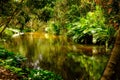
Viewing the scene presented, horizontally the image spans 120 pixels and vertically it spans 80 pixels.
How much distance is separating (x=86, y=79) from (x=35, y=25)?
51.7 metres

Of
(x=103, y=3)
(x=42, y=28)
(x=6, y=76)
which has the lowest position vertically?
(x=42, y=28)

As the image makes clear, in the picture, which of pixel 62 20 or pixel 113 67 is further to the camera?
pixel 62 20

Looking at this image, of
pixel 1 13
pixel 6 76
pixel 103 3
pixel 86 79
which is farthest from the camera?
pixel 103 3

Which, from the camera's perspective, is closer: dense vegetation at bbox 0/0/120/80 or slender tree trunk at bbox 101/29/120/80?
slender tree trunk at bbox 101/29/120/80

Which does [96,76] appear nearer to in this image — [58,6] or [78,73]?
[78,73]

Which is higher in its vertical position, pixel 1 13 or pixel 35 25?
pixel 1 13

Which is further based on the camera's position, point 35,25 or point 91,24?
point 35,25

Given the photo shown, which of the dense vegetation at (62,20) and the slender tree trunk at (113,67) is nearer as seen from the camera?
the slender tree trunk at (113,67)

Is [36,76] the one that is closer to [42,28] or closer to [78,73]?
[78,73]

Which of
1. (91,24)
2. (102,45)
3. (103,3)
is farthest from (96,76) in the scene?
(91,24)

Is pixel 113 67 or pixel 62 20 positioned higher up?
pixel 113 67

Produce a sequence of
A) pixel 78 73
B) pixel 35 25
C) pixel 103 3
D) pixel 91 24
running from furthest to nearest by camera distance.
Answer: pixel 35 25 < pixel 91 24 < pixel 103 3 < pixel 78 73

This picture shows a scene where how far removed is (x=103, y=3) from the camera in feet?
51.6

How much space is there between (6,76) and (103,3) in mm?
9248
